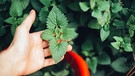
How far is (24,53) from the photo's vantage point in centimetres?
145

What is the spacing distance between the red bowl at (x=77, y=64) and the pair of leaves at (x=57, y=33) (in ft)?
0.74

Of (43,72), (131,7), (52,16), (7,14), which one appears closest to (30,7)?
(7,14)

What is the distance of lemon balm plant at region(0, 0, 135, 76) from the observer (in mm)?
1506

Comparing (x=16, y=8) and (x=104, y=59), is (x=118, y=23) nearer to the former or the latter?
(x=104, y=59)

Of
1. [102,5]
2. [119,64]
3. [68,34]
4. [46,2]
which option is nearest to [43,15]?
[46,2]

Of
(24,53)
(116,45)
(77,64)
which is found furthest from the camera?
(77,64)

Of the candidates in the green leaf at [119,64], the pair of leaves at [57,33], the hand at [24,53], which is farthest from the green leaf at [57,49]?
the green leaf at [119,64]

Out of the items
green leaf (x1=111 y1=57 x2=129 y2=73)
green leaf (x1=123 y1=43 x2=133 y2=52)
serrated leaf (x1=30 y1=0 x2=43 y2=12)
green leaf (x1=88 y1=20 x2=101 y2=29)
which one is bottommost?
green leaf (x1=111 y1=57 x2=129 y2=73)

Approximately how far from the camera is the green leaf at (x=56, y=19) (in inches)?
57.7

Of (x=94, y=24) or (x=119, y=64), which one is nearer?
(x=94, y=24)

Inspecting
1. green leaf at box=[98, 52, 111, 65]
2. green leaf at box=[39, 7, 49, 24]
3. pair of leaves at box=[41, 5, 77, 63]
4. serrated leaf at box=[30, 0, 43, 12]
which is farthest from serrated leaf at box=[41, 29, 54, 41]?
green leaf at box=[98, 52, 111, 65]

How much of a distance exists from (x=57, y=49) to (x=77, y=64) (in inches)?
10.6

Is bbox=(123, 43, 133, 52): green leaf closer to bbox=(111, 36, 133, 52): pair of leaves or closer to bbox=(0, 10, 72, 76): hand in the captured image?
bbox=(111, 36, 133, 52): pair of leaves

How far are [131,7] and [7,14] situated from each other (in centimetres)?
67
